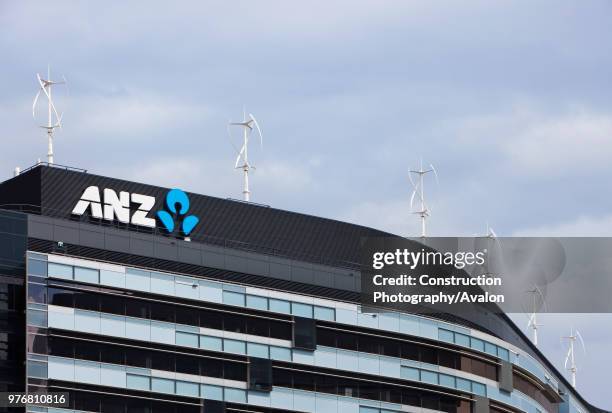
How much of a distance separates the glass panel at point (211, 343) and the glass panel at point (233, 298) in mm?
3642

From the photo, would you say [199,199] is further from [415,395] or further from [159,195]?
[415,395]

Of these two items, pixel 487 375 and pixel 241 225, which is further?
pixel 487 375

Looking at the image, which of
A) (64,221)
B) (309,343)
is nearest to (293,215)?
(309,343)

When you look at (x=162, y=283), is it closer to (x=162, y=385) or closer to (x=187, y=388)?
(x=162, y=385)

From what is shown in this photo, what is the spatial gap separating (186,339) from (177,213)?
41.2 ft

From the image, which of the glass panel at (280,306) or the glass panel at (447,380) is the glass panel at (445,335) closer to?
the glass panel at (447,380)

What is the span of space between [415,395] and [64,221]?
1600 inches

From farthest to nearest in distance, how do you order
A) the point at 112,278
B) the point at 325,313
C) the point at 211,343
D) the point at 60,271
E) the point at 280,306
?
the point at 325,313, the point at 280,306, the point at 211,343, the point at 112,278, the point at 60,271

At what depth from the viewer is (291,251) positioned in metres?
182

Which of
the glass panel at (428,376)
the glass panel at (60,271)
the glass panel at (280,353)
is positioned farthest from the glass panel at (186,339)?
the glass panel at (428,376)

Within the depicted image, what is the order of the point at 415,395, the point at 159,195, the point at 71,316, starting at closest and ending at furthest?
the point at 71,316 < the point at 159,195 < the point at 415,395

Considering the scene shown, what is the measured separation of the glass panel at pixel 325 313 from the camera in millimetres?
177000

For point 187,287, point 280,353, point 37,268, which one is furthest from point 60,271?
point 280,353

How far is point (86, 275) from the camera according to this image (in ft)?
531
